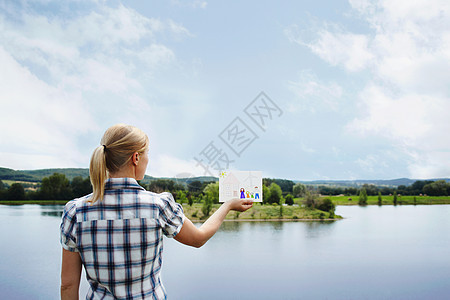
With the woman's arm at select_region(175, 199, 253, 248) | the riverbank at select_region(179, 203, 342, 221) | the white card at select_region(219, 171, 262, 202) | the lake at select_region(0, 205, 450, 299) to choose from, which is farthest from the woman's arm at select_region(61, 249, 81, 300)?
the riverbank at select_region(179, 203, 342, 221)

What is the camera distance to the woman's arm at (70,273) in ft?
3.15

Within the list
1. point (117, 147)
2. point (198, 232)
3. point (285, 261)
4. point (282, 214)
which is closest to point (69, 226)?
point (117, 147)

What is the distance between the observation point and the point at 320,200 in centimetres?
2202

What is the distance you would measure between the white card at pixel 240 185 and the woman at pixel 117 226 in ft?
1.89

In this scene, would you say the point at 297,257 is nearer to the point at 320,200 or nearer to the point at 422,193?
the point at 320,200

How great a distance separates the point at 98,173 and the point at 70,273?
0.32 meters

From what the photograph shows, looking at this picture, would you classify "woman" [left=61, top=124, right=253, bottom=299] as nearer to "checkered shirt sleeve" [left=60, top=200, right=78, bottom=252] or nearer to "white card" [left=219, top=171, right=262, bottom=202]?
"checkered shirt sleeve" [left=60, top=200, right=78, bottom=252]

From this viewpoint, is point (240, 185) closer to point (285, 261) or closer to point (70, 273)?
point (70, 273)

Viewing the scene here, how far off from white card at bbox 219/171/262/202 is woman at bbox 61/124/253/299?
58cm

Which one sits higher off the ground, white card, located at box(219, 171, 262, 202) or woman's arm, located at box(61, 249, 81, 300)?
white card, located at box(219, 171, 262, 202)

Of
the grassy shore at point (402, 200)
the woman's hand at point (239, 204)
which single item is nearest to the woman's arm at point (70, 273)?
the woman's hand at point (239, 204)

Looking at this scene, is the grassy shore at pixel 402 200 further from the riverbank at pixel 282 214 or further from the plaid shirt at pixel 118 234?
the plaid shirt at pixel 118 234

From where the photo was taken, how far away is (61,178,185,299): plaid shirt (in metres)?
0.91

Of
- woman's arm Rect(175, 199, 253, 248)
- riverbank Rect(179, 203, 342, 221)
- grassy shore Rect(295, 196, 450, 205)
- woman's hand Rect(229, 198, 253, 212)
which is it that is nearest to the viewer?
woman's arm Rect(175, 199, 253, 248)
